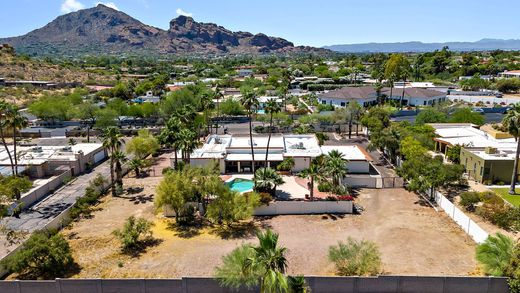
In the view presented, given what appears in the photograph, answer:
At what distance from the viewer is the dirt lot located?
95.0 ft

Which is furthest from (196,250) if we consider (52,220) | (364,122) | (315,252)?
(364,122)

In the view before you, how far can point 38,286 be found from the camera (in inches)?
963

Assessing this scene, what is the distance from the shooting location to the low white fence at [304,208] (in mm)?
39000

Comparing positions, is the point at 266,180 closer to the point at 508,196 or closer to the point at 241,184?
the point at 241,184

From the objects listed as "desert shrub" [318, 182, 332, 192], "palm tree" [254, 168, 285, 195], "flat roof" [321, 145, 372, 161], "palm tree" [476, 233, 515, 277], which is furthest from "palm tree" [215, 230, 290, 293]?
"flat roof" [321, 145, 372, 161]

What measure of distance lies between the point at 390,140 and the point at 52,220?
1648 inches

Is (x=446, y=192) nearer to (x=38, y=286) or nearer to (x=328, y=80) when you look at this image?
(x=38, y=286)

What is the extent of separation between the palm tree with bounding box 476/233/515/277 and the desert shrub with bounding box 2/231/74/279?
98.4 ft

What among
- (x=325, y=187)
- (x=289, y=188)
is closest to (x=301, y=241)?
(x=325, y=187)

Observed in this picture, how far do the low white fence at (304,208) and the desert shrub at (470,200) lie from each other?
11.2 metres

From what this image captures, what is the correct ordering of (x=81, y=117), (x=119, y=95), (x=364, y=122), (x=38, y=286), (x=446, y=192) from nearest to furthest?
(x=38, y=286) < (x=446, y=192) < (x=364, y=122) < (x=81, y=117) < (x=119, y=95)

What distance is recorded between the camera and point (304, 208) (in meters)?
39.1

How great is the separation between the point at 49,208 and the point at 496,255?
134ft

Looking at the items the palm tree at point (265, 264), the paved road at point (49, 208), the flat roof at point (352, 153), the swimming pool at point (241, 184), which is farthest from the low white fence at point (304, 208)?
the paved road at point (49, 208)
